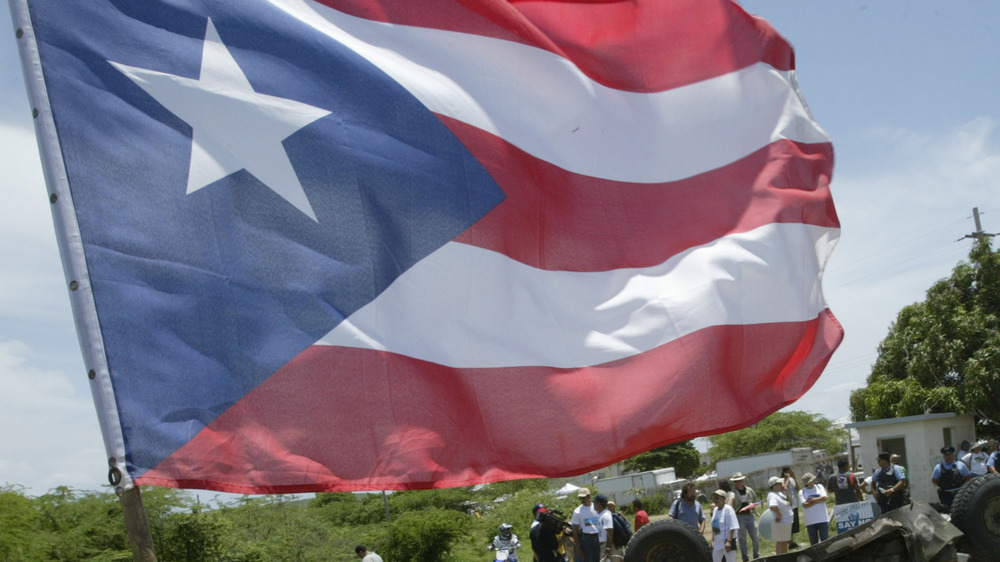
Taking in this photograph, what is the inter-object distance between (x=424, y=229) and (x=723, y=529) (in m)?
8.73

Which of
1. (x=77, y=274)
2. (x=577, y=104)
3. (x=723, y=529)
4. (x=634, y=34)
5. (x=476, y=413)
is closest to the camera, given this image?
(x=77, y=274)

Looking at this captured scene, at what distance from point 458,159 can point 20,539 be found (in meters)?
12.7

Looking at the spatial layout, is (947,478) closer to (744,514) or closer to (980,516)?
(744,514)

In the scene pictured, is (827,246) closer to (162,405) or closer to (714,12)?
(714,12)

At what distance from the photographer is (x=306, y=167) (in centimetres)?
489

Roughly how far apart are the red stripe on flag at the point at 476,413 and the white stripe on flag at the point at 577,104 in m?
1.28

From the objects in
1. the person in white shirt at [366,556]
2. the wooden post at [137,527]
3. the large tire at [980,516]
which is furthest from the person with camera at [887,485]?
the wooden post at [137,527]

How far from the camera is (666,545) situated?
898cm

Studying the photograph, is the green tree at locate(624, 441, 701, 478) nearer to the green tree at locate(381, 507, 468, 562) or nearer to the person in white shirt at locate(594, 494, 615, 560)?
the green tree at locate(381, 507, 468, 562)

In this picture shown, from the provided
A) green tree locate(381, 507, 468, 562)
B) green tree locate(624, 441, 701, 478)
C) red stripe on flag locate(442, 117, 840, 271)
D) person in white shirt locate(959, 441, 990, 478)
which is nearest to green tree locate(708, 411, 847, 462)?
green tree locate(624, 441, 701, 478)

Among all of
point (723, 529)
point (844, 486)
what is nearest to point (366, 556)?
point (723, 529)

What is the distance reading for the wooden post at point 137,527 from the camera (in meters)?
3.65

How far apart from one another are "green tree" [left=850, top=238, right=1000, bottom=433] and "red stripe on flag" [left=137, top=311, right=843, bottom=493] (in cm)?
2871

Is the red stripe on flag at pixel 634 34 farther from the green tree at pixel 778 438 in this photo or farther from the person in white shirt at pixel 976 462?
the green tree at pixel 778 438
